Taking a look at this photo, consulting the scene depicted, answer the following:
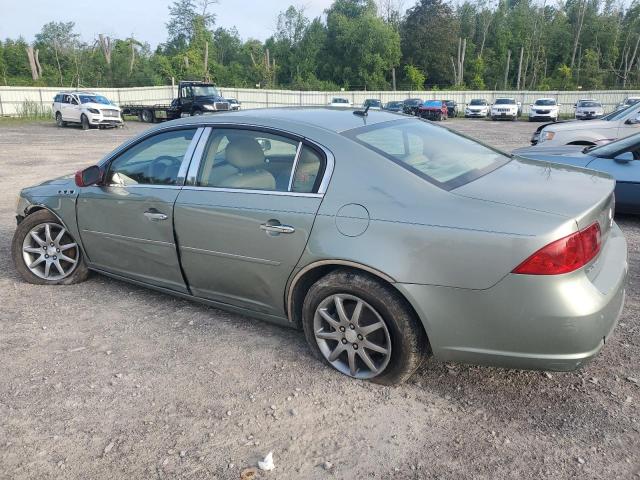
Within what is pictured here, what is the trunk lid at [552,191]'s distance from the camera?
8.64ft

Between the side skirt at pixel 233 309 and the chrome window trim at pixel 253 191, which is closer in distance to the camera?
the chrome window trim at pixel 253 191

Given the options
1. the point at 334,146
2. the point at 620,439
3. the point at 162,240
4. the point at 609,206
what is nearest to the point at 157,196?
the point at 162,240

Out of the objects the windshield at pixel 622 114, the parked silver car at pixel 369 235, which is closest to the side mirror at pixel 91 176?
the parked silver car at pixel 369 235

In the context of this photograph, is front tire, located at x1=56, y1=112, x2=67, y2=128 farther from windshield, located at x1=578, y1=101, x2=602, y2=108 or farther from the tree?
the tree

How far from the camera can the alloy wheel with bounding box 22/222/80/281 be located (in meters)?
4.58

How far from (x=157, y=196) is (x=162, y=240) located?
316 mm

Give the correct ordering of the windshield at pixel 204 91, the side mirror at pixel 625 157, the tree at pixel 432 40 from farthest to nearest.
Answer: the tree at pixel 432 40 → the windshield at pixel 204 91 → the side mirror at pixel 625 157

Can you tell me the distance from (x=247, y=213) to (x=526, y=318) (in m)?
1.71

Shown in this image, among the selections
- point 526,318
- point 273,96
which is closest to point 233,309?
point 526,318

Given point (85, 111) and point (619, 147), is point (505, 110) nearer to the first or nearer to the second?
point (85, 111)

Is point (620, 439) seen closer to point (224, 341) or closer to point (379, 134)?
point (379, 134)

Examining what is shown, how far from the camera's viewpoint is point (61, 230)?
14.9 ft

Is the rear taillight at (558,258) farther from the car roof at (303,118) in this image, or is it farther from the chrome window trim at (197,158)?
the chrome window trim at (197,158)

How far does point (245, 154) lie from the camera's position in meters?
3.58
